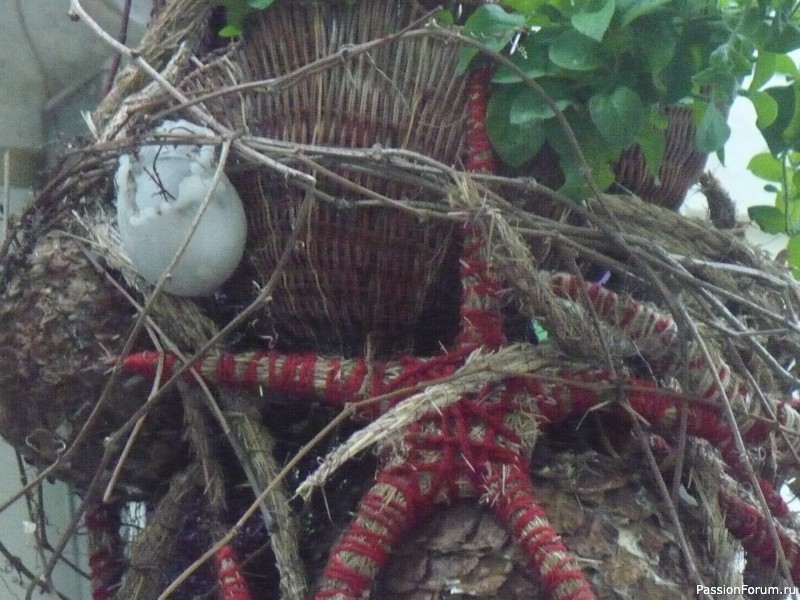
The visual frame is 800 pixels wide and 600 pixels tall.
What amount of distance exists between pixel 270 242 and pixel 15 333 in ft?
0.62

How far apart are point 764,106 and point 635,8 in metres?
0.13

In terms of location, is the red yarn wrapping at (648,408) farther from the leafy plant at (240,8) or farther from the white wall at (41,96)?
the white wall at (41,96)

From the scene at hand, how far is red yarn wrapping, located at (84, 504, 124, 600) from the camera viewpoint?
0.70m

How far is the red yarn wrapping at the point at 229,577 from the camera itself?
1.89ft

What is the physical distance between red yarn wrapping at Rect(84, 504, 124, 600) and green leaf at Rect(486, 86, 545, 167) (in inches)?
16.3

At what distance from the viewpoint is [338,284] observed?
1.94 feet

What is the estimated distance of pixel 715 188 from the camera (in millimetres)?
778

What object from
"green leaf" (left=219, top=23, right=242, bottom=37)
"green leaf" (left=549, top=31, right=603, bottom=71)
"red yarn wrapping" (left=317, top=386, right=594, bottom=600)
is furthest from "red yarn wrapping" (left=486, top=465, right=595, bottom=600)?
"green leaf" (left=219, top=23, right=242, bottom=37)

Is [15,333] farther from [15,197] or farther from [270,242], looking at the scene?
[15,197]

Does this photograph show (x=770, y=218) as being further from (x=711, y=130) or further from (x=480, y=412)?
(x=480, y=412)

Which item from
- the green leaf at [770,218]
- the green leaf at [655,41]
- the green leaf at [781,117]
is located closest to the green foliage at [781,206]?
the green leaf at [770,218]

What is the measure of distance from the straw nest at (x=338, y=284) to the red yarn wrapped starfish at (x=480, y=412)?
2 cm

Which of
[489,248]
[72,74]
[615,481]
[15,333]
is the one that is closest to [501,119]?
[489,248]

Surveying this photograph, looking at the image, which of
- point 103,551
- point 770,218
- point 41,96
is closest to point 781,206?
point 770,218
